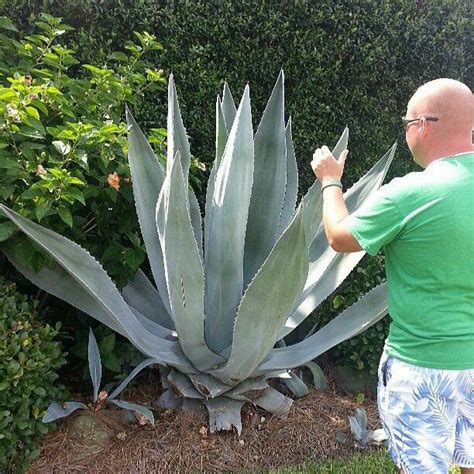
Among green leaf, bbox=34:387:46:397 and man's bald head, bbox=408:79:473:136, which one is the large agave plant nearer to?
green leaf, bbox=34:387:46:397

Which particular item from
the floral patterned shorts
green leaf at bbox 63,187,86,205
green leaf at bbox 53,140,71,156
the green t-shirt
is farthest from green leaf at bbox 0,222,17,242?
the floral patterned shorts

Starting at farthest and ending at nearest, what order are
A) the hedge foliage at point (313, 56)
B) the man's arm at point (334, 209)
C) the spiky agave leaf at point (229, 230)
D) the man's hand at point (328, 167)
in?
the hedge foliage at point (313, 56) → the spiky agave leaf at point (229, 230) → the man's hand at point (328, 167) → the man's arm at point (334, 209)

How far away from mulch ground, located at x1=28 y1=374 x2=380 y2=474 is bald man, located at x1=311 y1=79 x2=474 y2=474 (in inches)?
39.3

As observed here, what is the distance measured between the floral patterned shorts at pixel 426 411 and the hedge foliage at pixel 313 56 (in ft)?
5.21

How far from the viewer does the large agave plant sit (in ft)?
7.89

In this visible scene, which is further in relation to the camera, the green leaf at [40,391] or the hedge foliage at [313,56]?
the hedge foliage at [313,56]

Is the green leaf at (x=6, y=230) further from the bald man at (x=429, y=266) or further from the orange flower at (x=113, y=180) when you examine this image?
the bald man at (x=429, y=266)

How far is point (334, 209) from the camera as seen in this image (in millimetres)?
1996

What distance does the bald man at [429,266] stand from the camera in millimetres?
1817

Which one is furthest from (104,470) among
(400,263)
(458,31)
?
(458,31)

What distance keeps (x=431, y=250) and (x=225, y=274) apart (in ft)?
3.62

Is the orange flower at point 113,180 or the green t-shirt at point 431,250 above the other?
the green t-shirt at point 431,250

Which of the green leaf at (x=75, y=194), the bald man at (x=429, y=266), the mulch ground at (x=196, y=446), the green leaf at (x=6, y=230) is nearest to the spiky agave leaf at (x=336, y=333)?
the mulch ground at (x=196, y=446)

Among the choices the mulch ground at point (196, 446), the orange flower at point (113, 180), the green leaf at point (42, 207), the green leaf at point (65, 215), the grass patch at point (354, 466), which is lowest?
the mulch ground at point (196, 446)
